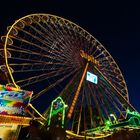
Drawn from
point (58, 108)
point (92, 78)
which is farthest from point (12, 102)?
point (92, 78)

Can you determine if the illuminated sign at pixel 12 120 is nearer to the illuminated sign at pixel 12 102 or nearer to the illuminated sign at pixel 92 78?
the illuminated sign at pixel 12 102

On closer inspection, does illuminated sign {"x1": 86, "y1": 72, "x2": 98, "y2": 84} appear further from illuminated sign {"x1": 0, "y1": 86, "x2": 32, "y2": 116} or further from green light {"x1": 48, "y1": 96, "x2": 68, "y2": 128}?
illuminated sign {"x1": 0, "y1": 86, "x2": 32, "y2": 116}

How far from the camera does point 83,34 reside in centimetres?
2291

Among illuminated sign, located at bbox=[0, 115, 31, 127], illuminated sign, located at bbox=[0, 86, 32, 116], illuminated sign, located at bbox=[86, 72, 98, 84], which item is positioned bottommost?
illuminated sign, located at bbox=[0, 115, 31, 127]

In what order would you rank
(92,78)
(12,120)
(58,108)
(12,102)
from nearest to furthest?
(12,120) → (12,102) → (58,108) → (92,78)

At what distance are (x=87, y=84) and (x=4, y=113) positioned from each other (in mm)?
9333

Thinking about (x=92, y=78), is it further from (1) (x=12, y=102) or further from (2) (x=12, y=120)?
(2) (x=12, y=120)

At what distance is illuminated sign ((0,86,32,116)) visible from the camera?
453 inches

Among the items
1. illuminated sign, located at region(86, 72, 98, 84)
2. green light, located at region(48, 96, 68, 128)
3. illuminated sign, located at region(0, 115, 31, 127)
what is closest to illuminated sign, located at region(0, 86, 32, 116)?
illuminated sign, located at region(0, 115, 31, 127)

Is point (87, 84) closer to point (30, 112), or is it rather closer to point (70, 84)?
point (70, 84)

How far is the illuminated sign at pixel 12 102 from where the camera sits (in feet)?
37.7

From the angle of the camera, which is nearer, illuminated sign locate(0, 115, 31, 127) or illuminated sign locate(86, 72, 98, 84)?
illuminated sign locate(0, 115, 31, 127)

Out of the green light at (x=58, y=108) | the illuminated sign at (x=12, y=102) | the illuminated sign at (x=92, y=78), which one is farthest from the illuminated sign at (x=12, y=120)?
the illuminated sign at (x=92, y=78)

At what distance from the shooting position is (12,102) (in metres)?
11.8
